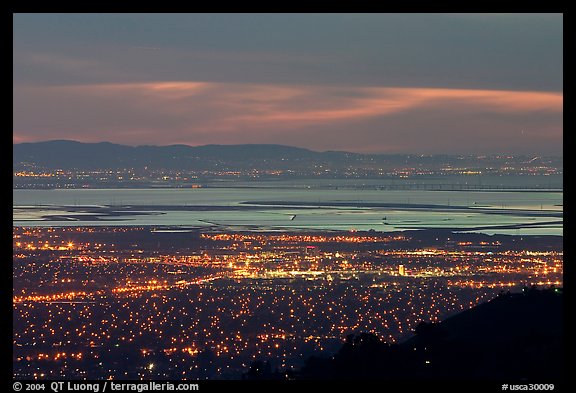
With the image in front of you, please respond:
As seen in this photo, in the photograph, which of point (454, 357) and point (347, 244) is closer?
point (454, 357)

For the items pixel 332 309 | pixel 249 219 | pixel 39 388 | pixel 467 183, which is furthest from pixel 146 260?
pixel 467 183

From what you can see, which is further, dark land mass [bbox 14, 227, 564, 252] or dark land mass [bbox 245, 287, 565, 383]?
dark land mass [bbox 14, 227, 564, 252]

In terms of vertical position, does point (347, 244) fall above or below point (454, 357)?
below

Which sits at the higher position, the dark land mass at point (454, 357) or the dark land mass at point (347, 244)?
the dark land mass at point (454, 357)

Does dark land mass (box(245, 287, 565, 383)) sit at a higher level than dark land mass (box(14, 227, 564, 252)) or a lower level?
higher

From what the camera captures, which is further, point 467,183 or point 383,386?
point 467,183

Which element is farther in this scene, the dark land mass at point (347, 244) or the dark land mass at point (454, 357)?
the dark land mass at point (347, 244)
